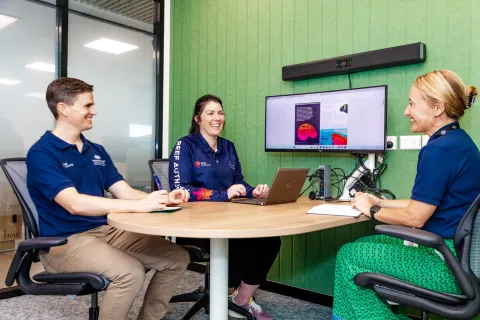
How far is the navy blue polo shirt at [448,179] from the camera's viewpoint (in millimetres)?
1481

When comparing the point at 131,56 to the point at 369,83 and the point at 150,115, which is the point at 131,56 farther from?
the point at 369,83

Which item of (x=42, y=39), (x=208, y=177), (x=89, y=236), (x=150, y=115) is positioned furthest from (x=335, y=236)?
(x=42, y=39)

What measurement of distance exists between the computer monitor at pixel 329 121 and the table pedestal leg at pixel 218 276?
115cm

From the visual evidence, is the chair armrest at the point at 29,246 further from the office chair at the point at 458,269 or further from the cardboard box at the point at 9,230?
the cardboard box at the point at 9,230

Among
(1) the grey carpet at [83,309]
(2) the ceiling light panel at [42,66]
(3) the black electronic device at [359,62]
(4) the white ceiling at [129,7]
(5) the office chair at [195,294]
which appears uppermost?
(4) the white ceiling at [129,7]

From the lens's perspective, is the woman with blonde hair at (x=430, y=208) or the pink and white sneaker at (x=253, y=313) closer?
the woman with blonde hair at (x=430, y=208)

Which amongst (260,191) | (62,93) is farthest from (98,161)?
(260,191)

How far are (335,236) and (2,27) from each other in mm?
2772

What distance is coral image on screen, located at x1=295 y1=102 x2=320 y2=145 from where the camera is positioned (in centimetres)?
259

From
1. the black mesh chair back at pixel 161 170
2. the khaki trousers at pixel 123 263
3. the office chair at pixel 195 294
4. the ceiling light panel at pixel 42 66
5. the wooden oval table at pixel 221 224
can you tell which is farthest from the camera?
the ceiling light panel at pixel 42 66

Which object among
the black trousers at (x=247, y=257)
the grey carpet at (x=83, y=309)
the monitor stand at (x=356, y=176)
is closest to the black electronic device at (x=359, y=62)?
the monitor stand at (x=356, y=176)

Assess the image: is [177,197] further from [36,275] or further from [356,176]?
[356,176]

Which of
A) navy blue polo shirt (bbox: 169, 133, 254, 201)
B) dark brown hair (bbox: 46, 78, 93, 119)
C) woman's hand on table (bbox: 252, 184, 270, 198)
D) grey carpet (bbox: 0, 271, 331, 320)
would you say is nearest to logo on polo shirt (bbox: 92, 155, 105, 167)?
dark brown hair (bbox: 46, 78, 93, 119)

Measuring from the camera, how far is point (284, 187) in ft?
6.72
